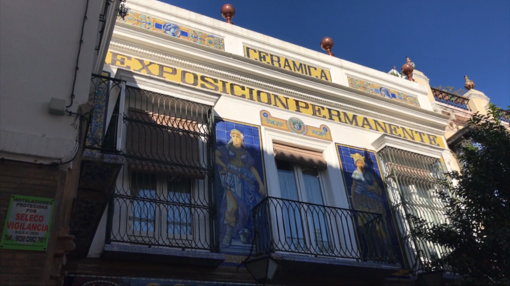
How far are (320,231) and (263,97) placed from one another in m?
2.87

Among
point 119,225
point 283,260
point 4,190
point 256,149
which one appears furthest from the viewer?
point 256,149

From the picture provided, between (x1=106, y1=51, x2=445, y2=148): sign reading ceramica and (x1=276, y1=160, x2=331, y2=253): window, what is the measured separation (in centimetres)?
133

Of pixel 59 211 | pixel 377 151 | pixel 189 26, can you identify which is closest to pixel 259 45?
pixel 189 26

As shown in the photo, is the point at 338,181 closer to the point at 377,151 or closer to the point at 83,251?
the point at 377,151

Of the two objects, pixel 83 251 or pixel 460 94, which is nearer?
pixel 83 251

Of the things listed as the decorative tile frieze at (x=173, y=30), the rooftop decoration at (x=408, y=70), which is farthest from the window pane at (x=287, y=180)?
the rooftop decoration at (x=408, y=70)

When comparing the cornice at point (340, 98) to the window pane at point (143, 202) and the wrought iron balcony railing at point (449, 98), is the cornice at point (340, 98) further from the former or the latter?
the window pane at point (143, 202)

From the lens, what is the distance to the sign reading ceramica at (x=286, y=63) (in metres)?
10.4

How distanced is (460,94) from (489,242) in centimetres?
756

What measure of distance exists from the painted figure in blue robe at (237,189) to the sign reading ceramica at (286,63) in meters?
2.36

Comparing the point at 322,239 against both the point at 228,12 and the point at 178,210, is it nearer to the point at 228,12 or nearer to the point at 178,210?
the point at 178,210

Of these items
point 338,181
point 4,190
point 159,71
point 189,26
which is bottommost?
point 4,190

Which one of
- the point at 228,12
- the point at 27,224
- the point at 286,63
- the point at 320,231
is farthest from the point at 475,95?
the point at 27,224

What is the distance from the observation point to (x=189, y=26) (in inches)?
392
